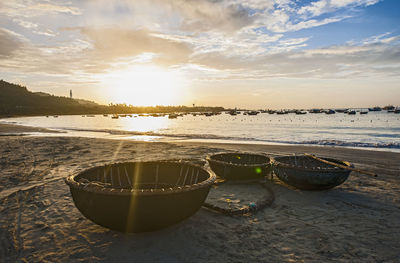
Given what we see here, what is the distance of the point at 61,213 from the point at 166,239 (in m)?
2.87

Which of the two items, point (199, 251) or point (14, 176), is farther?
point (14, 176)

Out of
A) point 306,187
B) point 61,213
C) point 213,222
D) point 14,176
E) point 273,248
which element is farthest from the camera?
point 14,176

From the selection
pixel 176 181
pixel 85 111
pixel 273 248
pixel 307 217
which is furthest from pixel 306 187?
pixel 85 111

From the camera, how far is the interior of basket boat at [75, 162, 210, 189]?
18.9ft

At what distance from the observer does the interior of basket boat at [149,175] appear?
5.75 m

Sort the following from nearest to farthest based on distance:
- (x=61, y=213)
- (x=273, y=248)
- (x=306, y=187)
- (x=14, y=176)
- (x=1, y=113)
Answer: (x=273, y=248) < (x=61, y=213) < (x=306, y=187) < (x=14, y=176) < (x=1, y=113)

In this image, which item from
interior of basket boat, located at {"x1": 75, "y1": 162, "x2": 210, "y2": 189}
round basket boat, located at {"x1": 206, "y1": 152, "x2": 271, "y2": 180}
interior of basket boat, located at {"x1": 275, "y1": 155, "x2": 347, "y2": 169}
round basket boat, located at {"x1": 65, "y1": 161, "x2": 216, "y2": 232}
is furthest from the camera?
interior of basket boat, located at {"x1": 275, "y1": 155, "x2": 347, "y2": 169}

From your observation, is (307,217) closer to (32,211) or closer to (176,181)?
(176,181)

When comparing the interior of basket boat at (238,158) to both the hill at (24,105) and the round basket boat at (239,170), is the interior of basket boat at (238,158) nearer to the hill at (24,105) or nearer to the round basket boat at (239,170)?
the round basket boat at (239,170)

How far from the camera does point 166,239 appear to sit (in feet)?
13.6

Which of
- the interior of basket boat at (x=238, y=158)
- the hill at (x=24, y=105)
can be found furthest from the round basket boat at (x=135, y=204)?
the hill at (x=24, y=105)

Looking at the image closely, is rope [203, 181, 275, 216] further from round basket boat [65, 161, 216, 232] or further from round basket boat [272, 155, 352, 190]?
round basket boat [65, 161, 216, 232]

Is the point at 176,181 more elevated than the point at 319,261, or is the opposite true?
the point at 176,181

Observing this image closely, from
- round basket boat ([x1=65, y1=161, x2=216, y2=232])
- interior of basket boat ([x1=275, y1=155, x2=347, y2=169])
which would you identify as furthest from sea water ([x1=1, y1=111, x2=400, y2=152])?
round basket boat ([x1=65, y1=161, x2=216, y2=232])
